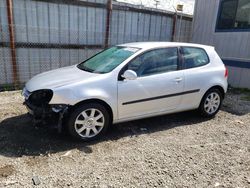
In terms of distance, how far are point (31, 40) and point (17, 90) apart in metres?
1.39

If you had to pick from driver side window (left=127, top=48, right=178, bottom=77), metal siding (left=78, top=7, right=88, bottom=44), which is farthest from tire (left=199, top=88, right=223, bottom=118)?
metal siding (left=78, top=7, right=88, bottom=44)

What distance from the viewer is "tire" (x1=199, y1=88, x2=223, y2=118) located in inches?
188

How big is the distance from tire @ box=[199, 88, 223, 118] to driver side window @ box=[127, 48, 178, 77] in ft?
3.32

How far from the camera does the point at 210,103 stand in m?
4.86

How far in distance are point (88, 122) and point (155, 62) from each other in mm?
1556

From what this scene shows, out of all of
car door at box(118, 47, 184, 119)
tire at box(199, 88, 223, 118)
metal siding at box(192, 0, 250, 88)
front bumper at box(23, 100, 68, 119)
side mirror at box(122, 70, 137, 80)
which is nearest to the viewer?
front bumper at box(23, 100, 68, 119)

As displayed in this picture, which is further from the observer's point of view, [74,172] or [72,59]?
[72,59]

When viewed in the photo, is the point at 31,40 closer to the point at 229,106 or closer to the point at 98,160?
the point at 98,160

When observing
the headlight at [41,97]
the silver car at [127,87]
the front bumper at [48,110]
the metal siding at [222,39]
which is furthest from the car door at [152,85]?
the metal siding at [222,39]

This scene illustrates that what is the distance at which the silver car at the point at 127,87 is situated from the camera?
3.50 m

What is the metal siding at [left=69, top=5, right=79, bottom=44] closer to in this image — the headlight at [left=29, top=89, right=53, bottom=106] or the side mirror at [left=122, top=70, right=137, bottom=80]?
the headlight at [left=29, top=89, right=53, bottom=106]

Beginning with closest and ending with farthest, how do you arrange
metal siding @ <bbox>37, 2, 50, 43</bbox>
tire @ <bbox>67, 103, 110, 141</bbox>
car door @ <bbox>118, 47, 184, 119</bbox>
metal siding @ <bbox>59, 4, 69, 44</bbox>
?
tire @ <bbox>67, 103, 110, 141</bbox> < car door @ <bbox>118, 47, 184, 119</bbox> < metal siding @ <bbox>37, 2, 50, 43</bbox> < metal siding @ <bbox>59, 4, 69, 44</bbox>

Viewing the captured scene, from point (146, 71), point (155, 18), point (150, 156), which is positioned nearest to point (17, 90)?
point (146, 71)

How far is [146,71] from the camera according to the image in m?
4.03
